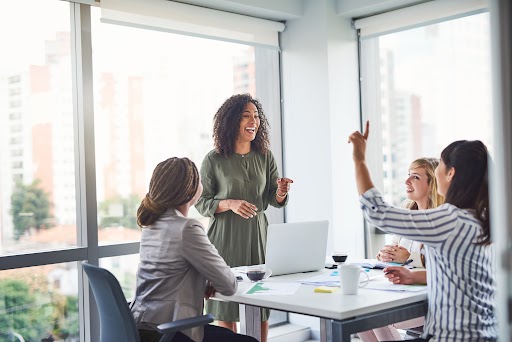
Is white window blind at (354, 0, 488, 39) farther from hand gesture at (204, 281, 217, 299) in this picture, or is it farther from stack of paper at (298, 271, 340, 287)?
hand gesture at (204, 281, 217, 299)

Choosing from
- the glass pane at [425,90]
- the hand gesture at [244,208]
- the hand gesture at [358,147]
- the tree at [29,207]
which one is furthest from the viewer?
the glass pane at [425,90]

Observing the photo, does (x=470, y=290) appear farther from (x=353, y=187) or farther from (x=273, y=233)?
(x=353, y=187)

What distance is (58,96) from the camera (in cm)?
379

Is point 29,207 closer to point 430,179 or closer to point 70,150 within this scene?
point 70,150

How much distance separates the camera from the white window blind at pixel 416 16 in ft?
13.5

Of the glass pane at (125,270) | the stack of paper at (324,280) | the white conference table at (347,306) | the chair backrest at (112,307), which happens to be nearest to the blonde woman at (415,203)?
the stack of paper at (324,280)

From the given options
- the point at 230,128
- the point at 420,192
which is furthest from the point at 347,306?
the point at 230,128

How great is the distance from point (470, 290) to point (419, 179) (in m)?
1.00

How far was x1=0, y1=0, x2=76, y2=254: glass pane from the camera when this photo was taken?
3.55m

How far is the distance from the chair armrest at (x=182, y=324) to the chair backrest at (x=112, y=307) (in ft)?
0.43

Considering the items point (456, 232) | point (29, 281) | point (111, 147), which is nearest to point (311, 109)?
point (111, 147)

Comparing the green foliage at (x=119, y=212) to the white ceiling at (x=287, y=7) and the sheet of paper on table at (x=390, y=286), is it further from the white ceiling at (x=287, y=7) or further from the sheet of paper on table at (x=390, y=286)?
the sheet of paper on table at (x=390, y=286)

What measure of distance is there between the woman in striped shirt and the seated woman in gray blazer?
623 millimetres

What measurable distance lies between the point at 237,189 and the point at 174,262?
124 cm
